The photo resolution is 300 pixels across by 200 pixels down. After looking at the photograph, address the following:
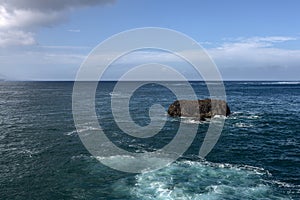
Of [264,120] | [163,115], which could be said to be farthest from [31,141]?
[264,120]

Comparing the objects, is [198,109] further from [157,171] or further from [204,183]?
[204,183]

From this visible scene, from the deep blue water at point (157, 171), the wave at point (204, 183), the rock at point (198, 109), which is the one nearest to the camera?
the wave at point (204, 183)

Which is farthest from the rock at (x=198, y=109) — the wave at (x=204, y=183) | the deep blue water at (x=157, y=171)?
the wave at (x=204, y=183)

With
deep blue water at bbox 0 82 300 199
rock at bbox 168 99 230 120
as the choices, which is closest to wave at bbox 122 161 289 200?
deep blue water at bbox 0 82 300 199

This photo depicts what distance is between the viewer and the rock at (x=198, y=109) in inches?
2628

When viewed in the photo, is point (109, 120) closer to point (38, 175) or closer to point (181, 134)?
point (181, 134)

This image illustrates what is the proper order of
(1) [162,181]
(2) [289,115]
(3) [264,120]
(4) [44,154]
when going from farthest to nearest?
(2) [289,115] → (3) [264,120] → (4) [44,154] → (1) [162,181]

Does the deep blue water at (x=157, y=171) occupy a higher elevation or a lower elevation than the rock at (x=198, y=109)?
lower

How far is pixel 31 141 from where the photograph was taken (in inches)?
1864

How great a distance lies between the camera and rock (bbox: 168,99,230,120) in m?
66.8

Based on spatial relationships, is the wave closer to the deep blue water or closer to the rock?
the deep blue water

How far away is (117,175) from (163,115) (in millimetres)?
41247

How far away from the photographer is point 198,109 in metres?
67.7

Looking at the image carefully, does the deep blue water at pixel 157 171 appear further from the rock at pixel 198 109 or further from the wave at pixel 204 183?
the rock at pixel 198 109
